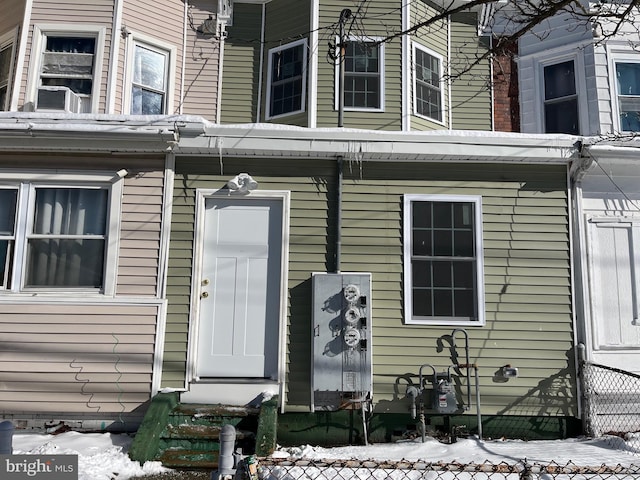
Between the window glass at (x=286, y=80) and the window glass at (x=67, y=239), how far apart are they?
3679 millimetres

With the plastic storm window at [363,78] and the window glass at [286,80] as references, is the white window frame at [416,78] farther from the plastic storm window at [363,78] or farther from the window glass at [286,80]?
the window glass at [286,80]

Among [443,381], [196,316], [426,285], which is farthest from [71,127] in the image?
[443,381]

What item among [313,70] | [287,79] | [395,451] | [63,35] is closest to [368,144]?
[313,70]

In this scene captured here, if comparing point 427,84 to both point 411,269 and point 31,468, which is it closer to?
point 411,269

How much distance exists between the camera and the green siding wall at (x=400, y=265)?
6.19 meters

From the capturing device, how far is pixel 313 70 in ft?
28.0

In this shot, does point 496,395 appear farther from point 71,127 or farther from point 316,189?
point 71,127

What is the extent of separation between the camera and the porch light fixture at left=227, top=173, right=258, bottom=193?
643cm

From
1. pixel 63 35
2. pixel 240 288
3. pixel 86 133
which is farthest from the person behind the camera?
pixel 63 35

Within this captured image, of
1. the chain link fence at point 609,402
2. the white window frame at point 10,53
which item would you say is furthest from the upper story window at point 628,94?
the white window frame at point 10,53

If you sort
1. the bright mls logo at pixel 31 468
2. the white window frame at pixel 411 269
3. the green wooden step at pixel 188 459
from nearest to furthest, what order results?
the bright mls logo at pixel 31 468, the green wooden step at pixel 188 459, the white window frame at pixel 411 269

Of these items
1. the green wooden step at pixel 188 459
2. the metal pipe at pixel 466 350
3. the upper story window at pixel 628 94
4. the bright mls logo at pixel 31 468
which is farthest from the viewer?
the upper story window at pixel 628 94

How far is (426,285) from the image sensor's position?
255 inches

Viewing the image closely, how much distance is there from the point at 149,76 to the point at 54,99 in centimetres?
181
